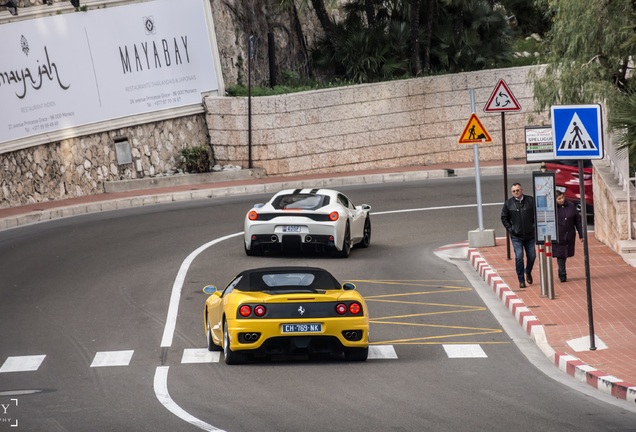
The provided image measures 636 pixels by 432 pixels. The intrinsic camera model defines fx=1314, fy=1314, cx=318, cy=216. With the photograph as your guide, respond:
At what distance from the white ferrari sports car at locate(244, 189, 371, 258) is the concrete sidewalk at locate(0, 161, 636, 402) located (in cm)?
246

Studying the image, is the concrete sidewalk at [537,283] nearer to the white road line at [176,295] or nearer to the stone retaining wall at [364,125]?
the stone retaining wall at [364,125]

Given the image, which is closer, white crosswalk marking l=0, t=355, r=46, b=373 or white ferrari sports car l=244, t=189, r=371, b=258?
white crosswalk marking l=0, t=355, r=46, b=373

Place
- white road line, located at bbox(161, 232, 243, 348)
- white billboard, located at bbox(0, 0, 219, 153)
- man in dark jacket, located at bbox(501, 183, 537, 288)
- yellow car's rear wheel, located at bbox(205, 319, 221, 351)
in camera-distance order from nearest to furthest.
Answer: yellow car's rear wheel, located at bbox(205, 319, 221, 351), white road line, located at bbox(161, 232, 243, 348), man in dark jacket, located at bbox(501, 183, 537, 288), white billboard, located at bbox(0, 0, 219, 153)

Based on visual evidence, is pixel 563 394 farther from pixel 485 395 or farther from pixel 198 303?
pixel 198 303

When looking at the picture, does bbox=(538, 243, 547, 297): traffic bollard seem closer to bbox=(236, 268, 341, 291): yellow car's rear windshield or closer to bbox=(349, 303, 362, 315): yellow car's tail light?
bbox=(236, 268, 341, 291): yellow car's rear windshield

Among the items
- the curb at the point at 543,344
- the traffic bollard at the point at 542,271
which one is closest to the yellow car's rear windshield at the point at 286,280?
the curb at the point at 543,344

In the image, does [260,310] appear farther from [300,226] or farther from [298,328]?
[300,226]

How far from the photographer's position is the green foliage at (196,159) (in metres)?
37.2

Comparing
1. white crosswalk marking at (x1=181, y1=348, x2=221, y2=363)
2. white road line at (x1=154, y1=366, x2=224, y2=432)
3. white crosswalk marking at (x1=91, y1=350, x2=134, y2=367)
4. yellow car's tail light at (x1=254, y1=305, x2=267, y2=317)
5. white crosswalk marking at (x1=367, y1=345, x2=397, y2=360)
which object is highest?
yellow car's tail light at (x1=254, y1=305, x2=267, y2=317)

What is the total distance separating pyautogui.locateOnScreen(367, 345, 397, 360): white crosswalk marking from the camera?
16031 mm

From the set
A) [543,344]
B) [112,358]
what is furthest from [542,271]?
[112,358]

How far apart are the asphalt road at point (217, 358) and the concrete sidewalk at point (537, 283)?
0.40m

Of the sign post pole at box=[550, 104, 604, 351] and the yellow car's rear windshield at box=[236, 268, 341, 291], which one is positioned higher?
the sign post pole at box=[550, 104, 604, 351]

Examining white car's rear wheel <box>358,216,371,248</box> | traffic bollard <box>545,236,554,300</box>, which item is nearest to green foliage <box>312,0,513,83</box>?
white car's rear wheel <box>358,216,371,248</box>
